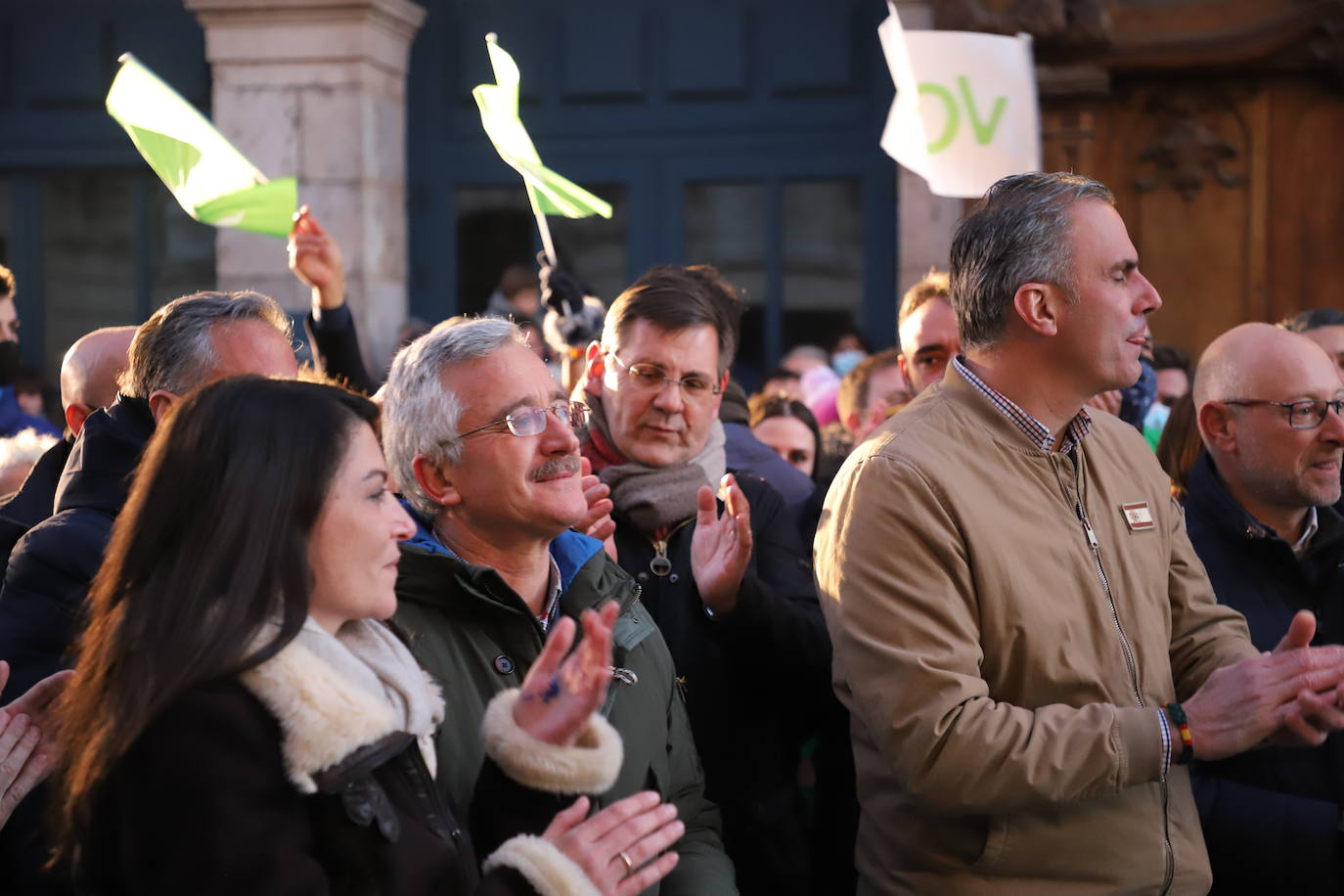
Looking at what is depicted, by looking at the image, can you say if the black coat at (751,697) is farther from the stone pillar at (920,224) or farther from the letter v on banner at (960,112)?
the stone pillar at (920,224)

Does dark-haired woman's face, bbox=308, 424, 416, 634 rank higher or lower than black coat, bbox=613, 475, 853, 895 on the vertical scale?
higher

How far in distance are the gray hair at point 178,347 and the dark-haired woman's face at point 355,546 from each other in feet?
3.29

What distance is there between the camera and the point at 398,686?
2.07m

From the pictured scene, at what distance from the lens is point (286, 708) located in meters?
1.89

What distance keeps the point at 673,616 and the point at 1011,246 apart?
1.07 m

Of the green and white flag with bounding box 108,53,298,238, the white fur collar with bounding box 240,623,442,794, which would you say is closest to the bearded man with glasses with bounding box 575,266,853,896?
the green and white flag with bounding box 108,53,298,238

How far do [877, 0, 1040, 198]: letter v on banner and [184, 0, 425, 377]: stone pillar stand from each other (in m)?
4.23

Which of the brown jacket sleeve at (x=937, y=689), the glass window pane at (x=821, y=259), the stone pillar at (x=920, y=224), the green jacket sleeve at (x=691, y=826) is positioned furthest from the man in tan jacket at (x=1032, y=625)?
the glass window pane at (x=821, y=259)

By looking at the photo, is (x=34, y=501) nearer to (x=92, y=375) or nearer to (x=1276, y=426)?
(x=92, y=375)

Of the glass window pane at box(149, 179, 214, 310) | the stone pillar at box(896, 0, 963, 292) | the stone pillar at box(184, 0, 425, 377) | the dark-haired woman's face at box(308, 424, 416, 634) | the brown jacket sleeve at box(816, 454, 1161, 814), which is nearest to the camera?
the dark-haired woman's face at box(308, 424, 416, 634)

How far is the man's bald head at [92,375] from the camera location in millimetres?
3533

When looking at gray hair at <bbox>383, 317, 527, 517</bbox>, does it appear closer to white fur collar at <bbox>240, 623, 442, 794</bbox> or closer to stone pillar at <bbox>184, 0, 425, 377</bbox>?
white fur collar at <bbox>240, 623, 442, 794</bbox>

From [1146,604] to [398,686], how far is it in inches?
54.1

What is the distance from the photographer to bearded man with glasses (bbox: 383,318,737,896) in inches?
102
